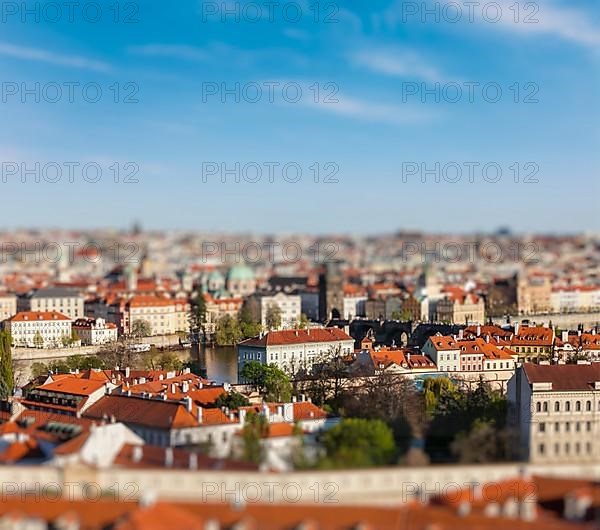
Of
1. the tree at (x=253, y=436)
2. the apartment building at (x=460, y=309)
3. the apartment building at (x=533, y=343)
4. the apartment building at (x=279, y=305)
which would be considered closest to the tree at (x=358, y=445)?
the tree at (x=253, y=436)

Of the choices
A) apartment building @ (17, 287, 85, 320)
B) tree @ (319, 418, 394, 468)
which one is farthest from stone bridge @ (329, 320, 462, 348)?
tree @ (319, 418, 394, 468)

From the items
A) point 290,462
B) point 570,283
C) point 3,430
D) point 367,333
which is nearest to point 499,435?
point 290,462

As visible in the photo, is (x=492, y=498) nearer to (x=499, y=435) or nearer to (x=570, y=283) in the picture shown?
(x=499, y=435)

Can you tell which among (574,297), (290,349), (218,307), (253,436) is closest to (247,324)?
(218,307)

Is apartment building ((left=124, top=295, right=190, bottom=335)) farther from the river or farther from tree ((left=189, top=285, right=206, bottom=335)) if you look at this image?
the river

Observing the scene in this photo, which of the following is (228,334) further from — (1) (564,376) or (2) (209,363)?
(1) (564,376)
